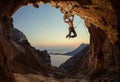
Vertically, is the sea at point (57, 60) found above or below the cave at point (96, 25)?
below

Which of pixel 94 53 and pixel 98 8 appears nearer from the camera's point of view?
pixel 98 8

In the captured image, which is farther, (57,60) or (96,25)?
(57,60)

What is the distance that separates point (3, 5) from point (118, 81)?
10148 mm

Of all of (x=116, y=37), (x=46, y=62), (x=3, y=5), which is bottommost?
(x=46, y=62)

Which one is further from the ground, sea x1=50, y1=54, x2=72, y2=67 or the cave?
the cave

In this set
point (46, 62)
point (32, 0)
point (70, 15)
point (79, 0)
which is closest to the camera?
point (79, 0)

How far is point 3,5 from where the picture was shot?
14016 mm

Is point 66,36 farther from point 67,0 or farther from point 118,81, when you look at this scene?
point 118,81

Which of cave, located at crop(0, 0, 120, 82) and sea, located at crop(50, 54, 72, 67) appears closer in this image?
cave, located at crop(0, 0, 120, 82)

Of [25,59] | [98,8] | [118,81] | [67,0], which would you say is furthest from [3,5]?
[25,59]

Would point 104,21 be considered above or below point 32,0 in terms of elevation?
below

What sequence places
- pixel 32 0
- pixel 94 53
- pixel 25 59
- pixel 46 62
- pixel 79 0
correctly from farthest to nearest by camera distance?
1. pixel 46 62
2. pixel 25 59
3. pixel 94 53
4. pixel 32 0
5. pixel 79 0

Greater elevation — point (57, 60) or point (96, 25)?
point (96, 25)

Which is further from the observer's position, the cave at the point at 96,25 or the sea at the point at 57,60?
the sea at the point at 57,60
